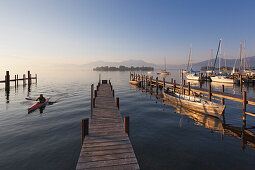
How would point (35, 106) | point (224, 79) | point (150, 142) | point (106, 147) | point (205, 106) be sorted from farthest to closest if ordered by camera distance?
point (224, 79) < point (35, 106) < point (205, 106) < point (150, 142) < point (106, 147)

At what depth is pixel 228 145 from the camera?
32.4 ft

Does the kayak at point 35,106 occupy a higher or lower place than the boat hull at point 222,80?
lower

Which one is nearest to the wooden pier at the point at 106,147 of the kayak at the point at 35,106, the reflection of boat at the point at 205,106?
the reflection of boat at the point at 205,106

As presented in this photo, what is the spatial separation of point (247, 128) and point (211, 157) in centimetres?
708

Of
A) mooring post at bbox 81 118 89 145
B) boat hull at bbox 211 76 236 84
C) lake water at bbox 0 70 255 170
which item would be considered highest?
boat hull at bbox 211 76 236 84

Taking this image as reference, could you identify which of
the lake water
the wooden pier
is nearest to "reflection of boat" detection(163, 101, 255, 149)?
the lake water

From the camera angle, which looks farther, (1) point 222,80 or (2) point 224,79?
(1) point 222,80

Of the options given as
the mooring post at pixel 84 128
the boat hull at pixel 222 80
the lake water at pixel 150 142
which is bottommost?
the lake water at pixel 150 142

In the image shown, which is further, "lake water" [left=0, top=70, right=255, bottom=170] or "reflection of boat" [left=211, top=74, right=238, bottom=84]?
"reflection of boat" [left=211, top=74, right=238, bottom=84]

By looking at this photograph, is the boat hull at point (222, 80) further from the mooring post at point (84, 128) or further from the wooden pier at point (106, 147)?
the mooring post at point (84, 128)

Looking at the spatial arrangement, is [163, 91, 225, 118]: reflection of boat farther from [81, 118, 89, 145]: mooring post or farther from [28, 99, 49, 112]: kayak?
[28, 99, 49, 112]: kayak

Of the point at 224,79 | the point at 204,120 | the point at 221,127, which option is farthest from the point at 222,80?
the point at 221,127

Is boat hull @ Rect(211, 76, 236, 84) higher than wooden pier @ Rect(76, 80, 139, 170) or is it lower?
higher

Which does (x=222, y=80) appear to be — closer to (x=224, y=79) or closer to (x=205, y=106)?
(x=224, y=79)
